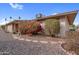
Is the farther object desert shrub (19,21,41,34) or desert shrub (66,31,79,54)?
desert shrub (19,21,41,34)

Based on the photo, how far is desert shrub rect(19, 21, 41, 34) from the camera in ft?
15.4

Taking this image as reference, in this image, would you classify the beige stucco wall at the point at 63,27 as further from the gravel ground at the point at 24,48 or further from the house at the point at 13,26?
the house at the point at 13,26

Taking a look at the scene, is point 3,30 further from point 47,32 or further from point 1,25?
point 47,32

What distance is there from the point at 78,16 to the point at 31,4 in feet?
2.76

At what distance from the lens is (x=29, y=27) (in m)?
4.71

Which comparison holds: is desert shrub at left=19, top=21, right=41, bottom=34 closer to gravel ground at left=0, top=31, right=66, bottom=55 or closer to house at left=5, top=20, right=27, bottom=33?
house at left=5, top=20, right=27, bottom=33

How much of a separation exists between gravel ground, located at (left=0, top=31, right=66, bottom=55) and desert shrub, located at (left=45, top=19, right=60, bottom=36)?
0.74 feet

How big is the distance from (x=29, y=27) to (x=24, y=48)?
38 cm

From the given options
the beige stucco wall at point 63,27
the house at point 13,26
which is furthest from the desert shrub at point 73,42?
the house at point 13,26

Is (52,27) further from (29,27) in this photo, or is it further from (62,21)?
(29,27)

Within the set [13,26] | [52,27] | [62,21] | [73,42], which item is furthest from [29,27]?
[73,42]

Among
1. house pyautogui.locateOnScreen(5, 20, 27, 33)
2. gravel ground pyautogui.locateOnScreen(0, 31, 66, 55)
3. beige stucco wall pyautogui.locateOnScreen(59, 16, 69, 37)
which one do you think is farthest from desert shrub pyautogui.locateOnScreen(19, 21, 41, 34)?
beige stucco wall pyautogui.locateOnScreen(59, 16, 69, 37)

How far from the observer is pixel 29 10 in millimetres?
4629

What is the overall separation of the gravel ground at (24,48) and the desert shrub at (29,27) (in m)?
0.21
